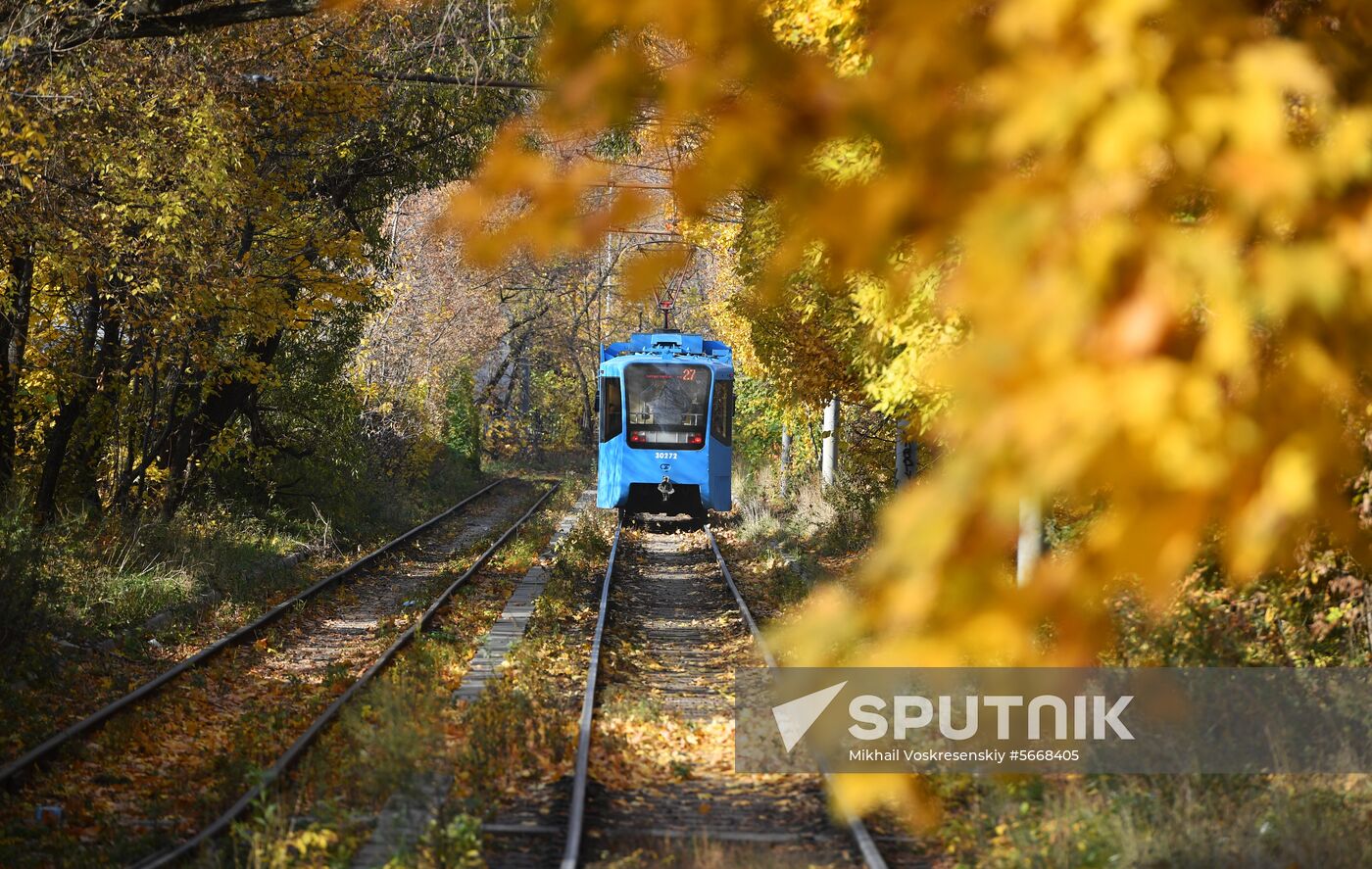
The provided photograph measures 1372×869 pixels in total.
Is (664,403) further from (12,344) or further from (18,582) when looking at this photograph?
(18,582)

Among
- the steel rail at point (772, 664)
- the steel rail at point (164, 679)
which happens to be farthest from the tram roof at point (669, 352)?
the steel rail at point (164, 679)

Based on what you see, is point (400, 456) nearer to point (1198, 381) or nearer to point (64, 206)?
point (64, 206)

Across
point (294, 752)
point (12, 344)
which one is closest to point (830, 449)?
point (12, 344)

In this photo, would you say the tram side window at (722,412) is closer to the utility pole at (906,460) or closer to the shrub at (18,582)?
the utility pole at (906,460)

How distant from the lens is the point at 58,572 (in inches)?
544

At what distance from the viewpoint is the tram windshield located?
82.8ft

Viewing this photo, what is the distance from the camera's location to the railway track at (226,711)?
7.76m

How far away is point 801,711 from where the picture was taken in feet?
32.7

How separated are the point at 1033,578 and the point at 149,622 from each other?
13.0 m

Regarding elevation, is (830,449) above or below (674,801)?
above

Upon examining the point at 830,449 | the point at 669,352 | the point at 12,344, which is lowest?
the point at 12,344

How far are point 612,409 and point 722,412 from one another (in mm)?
2040

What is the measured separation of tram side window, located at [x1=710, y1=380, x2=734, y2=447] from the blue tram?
2 cm

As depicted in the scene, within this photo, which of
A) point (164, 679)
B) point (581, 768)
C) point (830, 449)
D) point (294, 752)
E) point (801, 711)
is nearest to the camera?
point (581, 768)
